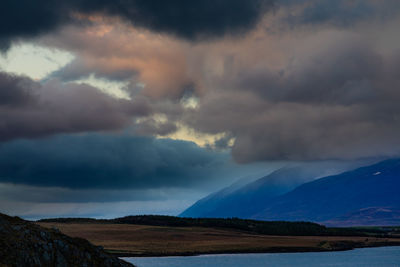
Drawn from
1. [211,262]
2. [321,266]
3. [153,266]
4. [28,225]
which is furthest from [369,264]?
[28,225]

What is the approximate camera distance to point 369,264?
16838 cm

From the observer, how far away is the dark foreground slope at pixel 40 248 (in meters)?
65.8

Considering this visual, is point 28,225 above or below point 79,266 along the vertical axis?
above

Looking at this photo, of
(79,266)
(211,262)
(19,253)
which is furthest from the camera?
(211,262)

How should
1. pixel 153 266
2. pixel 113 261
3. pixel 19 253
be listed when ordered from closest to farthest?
pixel 19 253, pixel 113 261, pixel 153 266

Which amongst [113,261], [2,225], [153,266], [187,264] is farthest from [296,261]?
[2,225]

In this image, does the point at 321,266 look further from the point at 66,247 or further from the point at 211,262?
the point at 66,247

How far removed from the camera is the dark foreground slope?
65812 mm

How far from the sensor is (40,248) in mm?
68312

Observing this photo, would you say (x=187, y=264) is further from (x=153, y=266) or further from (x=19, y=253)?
(x=19, y=253)

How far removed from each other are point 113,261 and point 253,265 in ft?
332

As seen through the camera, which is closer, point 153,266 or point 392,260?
point 153,266

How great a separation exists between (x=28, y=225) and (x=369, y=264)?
126m

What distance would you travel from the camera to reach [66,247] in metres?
71.6
